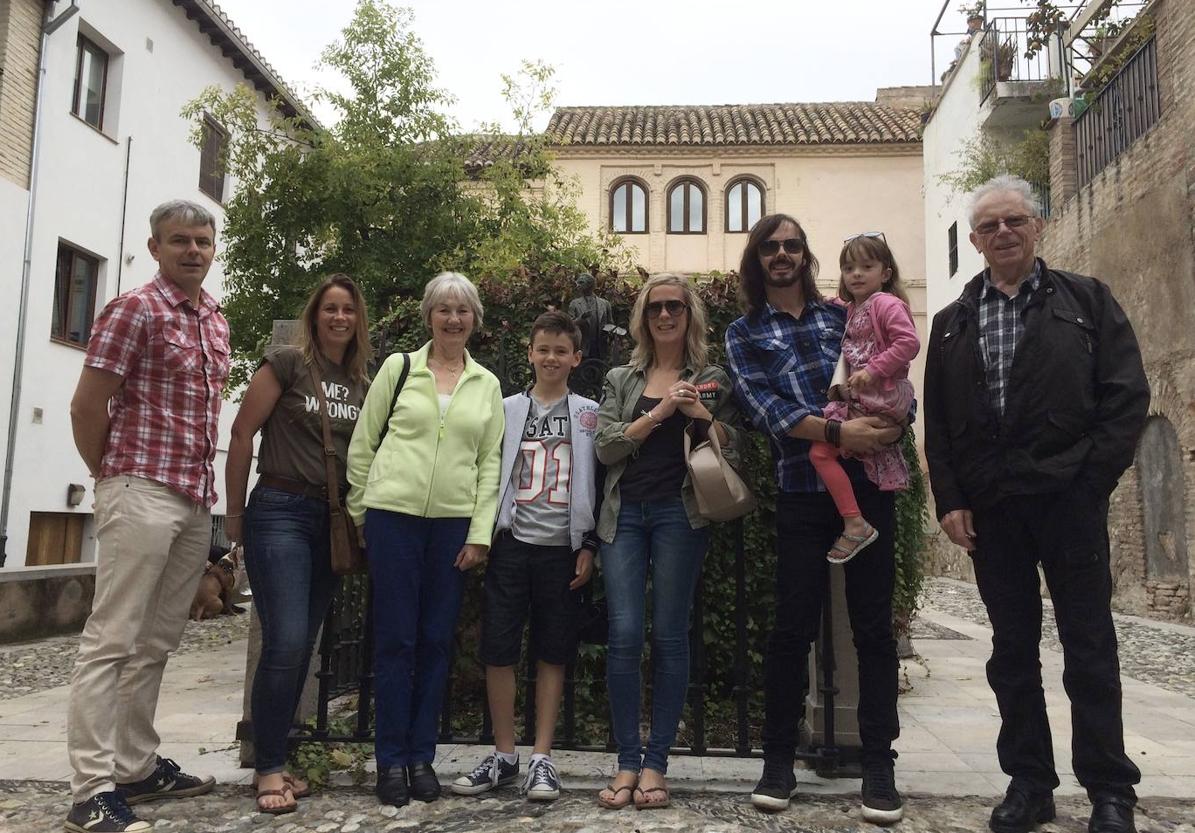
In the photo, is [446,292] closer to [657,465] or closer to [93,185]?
[657,465]

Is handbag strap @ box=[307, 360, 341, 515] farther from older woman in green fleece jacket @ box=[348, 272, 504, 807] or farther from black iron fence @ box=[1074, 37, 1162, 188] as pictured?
black iron fence @ box=[1074, 37, 1162, 188]

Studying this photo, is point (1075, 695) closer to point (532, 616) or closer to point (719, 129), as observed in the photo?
point (532, 616)

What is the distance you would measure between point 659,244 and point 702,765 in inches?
846

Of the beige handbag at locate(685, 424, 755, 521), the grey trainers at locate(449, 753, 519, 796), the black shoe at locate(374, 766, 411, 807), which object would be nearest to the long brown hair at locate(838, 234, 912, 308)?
the beige handbag at locate(685, 424, 755, 521)

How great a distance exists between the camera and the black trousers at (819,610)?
332 cm

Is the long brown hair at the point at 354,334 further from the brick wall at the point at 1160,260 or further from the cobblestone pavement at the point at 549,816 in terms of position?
the brick wall at the point at 1160,260

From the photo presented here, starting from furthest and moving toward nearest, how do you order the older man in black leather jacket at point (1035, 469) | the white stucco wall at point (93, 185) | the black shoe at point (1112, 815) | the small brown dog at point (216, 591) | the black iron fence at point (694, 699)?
1. the white stucco wall at point (93, 185)
2. the small brown dog at point (216, 591)
3. the black iron fence at point (694, 699)
4. the older man in black leather jacket at point (1035, 469)
5. the black shoe at point (1112, 815)

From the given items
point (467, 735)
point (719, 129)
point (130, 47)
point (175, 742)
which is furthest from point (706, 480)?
point (719, 129)

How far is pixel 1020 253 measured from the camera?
3.36 m

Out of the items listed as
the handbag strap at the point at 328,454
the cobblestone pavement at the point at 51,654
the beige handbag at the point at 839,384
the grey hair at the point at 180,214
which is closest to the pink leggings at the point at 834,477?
the beige handbag at the point at 839,384

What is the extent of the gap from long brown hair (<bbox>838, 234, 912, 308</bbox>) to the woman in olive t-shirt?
2.09 m

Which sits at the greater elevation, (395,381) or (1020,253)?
(1020,253)

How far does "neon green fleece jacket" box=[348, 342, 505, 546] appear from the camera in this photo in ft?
11.3

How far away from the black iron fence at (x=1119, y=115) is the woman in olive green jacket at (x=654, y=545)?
1105cm
